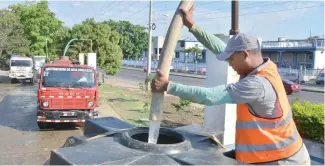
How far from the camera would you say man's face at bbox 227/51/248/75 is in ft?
6.79

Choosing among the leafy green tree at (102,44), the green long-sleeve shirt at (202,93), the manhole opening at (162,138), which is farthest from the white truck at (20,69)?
the green long-sleeve shirt at (202,93)

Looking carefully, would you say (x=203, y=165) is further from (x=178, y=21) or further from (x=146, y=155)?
(x=178, y=21)

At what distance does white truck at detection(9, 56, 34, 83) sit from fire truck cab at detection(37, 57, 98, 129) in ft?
52.9

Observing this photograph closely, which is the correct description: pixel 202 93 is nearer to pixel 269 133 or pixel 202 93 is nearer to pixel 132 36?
pixel 269 133

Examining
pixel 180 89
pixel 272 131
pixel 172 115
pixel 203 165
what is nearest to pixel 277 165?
pixel 272 131

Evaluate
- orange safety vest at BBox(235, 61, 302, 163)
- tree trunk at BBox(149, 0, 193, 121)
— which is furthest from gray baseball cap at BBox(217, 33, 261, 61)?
tree trunk at BBox(149, 0, 193, 121)

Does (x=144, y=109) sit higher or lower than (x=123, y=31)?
lower

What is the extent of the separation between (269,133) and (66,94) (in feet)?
24.9

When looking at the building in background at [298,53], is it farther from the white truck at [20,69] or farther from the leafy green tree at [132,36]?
the white truck at [20,69]

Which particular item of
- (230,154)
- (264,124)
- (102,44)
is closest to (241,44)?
(264,124)

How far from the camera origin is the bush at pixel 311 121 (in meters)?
6.38

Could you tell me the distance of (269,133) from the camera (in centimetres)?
200

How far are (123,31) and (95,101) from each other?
5614cm

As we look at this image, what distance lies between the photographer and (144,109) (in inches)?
500
